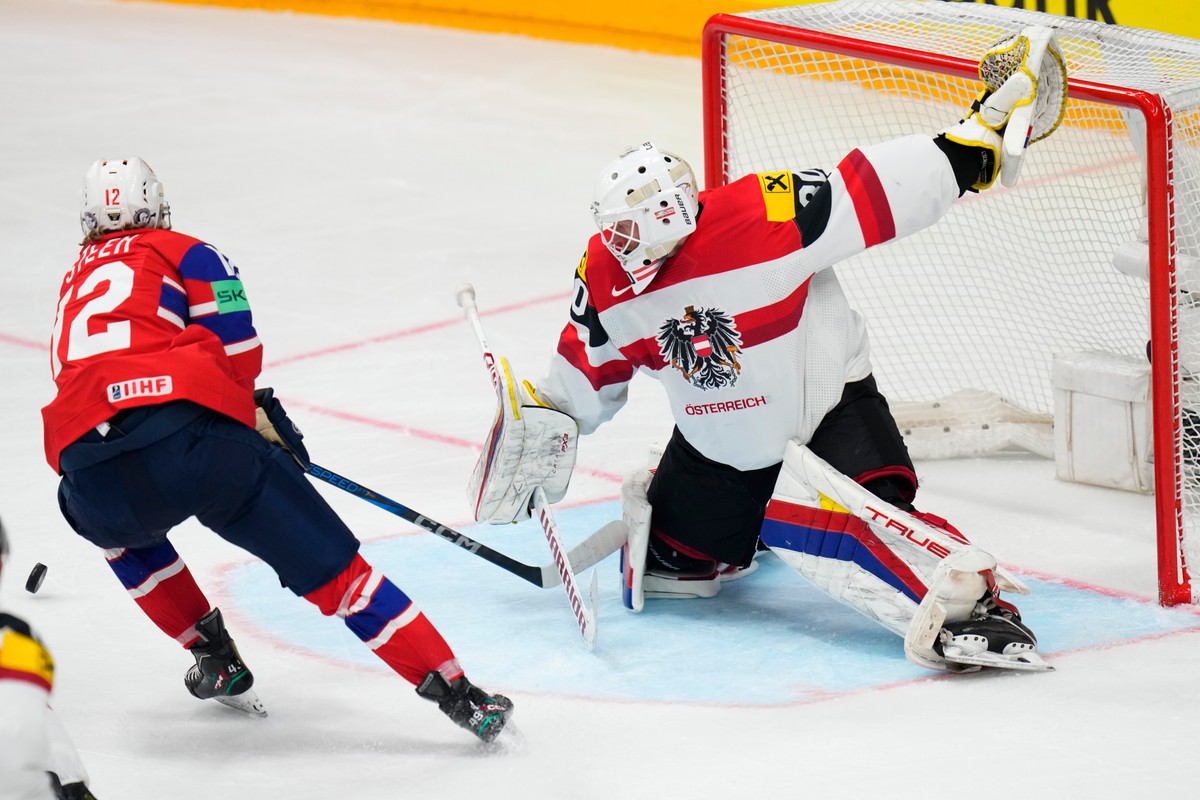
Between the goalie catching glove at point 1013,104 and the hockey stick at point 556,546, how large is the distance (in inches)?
40.2

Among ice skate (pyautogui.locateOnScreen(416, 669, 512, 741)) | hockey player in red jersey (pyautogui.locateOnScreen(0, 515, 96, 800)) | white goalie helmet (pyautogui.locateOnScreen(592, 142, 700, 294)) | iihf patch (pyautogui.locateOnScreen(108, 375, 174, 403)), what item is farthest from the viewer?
white goalie helmet (pyautogui.locateOnScreen(592, 142, 700, 294))

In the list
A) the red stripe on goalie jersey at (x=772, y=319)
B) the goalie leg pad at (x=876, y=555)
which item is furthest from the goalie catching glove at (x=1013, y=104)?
the goalie leg pad at (x=876, y=555)

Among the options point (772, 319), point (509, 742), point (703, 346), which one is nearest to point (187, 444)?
point (509, 742)

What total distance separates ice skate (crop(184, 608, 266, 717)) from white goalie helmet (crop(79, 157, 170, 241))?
0.72 metres

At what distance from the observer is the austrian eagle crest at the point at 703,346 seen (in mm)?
3328

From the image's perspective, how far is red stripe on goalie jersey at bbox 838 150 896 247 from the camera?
3.29 meters

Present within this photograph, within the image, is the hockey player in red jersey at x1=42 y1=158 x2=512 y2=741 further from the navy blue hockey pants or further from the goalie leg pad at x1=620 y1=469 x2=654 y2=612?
the goalie leg pad at x1=620 y1=469 x2=654 y2=612

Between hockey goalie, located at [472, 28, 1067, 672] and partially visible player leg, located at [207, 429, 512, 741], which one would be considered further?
hockey goalie, located at [472, 28, 1067, 672]

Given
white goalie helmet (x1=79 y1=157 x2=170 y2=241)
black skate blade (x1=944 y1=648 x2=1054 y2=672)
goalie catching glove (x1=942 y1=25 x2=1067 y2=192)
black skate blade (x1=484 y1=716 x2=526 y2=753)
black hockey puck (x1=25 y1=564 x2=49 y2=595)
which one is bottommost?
black skate blade (x1=484 y1=716 x2=526 y2=753)

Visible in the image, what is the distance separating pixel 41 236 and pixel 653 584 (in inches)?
160

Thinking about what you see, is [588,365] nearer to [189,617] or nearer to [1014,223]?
[189,617]

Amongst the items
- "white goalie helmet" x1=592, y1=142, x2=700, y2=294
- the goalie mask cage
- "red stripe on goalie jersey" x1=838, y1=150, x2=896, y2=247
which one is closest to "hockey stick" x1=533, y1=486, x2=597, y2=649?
"white goalie helmet" x1=592, y1=142, x2=700, y2=294

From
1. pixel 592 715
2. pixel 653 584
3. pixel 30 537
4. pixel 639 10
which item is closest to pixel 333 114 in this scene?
pixel 639 10

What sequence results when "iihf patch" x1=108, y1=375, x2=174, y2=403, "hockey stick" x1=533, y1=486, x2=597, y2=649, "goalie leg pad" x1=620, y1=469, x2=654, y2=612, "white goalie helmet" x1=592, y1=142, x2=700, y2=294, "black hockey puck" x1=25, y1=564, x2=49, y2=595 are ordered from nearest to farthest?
"iihf patch" x1=108, y1=375, x2=174, y2=403, "white goalie helmet" x1=592, y1=142, x2=700, y2=294, "hockey stick" x1=533, y1=486, x2=597, y2=649, "goalie leg pad" x1=620, y1=469, x2=654, y2=612, "black hockey puck" x1=25, y1=564, x2=49, y2=595
